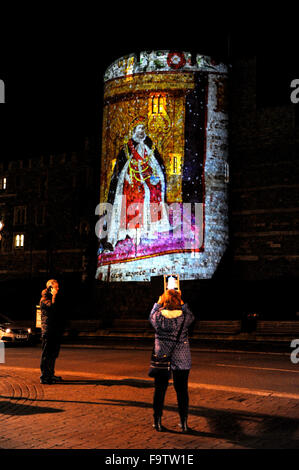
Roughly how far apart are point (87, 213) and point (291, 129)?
14938mm

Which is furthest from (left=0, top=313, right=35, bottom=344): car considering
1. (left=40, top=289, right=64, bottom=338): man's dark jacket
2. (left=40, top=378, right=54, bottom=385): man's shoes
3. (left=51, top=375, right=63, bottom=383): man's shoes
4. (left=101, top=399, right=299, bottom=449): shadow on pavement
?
(left=101, top=399, right=299, bottom=449): shadow on pavement

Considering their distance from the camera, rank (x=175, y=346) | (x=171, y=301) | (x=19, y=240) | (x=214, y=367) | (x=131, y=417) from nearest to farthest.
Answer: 1. (x=175, y=346)
2. (x=171, y=301)
3. (x=131, y=417)
4. (x=214, y=367)
5. (x=19, y=240)

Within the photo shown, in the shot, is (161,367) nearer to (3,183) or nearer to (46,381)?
(46,381)

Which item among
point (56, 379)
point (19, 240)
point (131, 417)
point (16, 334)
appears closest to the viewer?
point (131, 417)

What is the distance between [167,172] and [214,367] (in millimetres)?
18307

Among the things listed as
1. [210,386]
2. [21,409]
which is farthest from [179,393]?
[210,386]

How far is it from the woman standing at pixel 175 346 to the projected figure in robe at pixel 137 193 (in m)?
22.0

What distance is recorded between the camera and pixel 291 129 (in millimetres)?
30016

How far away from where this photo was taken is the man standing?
10.0 m

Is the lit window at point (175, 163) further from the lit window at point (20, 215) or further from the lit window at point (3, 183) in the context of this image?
the lit window at point (3, 183)

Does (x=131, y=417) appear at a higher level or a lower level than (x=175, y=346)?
lower

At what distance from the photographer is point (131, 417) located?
23.3ft

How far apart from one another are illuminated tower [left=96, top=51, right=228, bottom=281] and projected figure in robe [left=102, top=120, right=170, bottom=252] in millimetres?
55

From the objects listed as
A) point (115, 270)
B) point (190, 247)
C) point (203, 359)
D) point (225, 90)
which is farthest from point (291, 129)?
point (203, 359)
